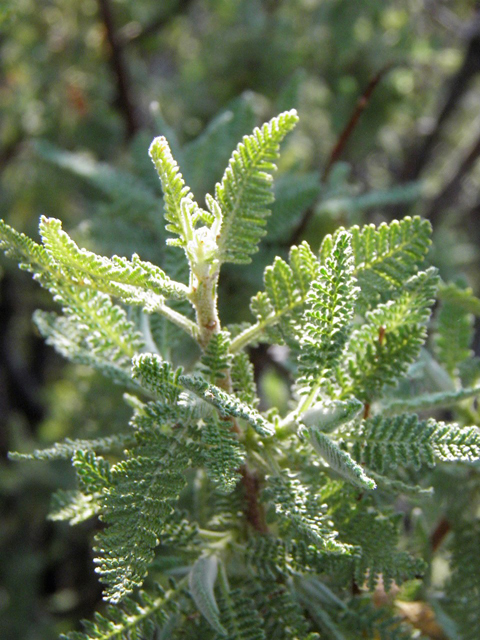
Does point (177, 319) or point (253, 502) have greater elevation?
point (177, 319)

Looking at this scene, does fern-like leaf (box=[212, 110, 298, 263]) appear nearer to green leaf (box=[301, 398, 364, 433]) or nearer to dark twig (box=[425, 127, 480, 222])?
green leaf (box=[301, 398, 364, 433])

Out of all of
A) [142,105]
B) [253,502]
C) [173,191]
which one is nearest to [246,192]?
[173,191]

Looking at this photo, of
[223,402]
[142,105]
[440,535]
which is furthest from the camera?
[142,105]

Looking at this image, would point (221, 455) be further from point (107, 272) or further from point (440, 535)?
point (440, 535)

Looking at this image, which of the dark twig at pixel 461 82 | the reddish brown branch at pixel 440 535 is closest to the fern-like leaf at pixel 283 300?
the reddish brown branch at pixel 440 535

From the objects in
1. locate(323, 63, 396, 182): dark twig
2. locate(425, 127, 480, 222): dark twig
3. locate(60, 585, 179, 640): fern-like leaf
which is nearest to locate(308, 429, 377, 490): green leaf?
locate(60, 585, 179, 640): fern-like leaf

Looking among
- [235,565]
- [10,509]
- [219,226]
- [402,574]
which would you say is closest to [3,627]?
[10,509]

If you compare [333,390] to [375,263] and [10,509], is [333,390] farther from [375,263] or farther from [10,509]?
[10,509]
